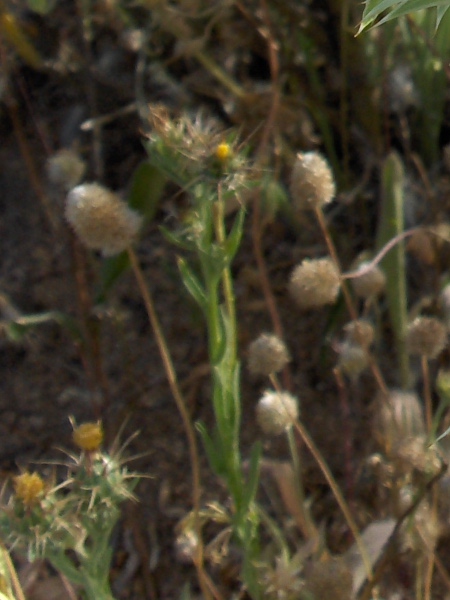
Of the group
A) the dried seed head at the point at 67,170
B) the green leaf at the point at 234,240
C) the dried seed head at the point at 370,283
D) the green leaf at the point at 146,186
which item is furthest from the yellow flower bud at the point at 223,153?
the green leaf at the point at 146,186

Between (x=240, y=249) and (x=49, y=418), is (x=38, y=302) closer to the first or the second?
(x=49, y=418)

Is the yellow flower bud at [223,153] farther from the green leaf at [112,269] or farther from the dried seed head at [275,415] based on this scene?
the green leaf at [112,269]

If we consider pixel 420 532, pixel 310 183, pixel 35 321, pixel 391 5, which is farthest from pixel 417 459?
pixel 35 321

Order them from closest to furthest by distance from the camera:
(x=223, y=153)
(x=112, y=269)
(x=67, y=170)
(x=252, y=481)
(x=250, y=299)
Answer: (x=223, y=153) < (x=252, y=481) < (x=67, y=170) < (x=112, y=269) < (x=250, y=299)

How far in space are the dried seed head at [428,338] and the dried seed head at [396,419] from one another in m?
0.10

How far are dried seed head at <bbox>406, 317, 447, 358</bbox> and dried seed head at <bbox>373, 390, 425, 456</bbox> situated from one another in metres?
0.10

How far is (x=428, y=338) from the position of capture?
1181 mm

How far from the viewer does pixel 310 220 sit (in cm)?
177

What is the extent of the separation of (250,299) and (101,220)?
0.68 meters

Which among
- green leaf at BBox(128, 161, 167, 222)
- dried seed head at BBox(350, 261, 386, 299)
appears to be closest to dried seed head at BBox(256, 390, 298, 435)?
dried seed head at BBox(350, 261, 386, 299)

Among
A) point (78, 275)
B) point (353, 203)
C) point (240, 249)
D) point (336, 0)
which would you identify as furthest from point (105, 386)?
point (336, 0)

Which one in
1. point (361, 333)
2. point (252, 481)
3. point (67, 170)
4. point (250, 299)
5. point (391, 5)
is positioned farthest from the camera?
point (250, 299)

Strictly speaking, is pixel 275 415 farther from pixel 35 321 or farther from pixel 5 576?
pixel 35 321

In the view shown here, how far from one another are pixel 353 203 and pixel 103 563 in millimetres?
1055
